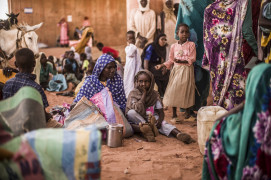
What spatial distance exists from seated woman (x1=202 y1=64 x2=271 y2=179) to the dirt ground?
1.00 m

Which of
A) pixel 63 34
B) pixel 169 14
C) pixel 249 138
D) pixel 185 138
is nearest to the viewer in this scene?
pixel 249 138

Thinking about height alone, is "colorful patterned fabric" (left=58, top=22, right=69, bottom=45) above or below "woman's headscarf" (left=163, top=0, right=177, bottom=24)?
below

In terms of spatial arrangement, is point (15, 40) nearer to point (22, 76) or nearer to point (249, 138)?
point (22, 76)

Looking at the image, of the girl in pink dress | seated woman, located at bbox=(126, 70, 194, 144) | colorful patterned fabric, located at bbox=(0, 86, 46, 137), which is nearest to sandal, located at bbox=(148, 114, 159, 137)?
seated woman, located at bbox=(126, 70, 194, 144)

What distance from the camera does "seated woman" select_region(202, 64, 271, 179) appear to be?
2.39 metres

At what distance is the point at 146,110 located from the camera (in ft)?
16.8

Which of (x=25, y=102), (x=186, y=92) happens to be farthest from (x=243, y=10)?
(x=25, y=102)

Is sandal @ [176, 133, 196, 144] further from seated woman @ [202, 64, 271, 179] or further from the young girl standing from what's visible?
seated woman @ [202, 64, 271, 179]

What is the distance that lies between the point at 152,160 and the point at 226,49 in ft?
6.47

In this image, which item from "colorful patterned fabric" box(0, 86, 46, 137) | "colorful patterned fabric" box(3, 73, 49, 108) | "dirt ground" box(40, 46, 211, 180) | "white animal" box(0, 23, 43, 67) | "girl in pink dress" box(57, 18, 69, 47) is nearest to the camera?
"colorful patterned fabric" box(0, 86, 46, 137)

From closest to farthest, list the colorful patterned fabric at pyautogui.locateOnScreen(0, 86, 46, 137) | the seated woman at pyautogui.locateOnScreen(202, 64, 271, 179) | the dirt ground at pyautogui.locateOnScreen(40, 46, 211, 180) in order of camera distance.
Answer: the seated woman at pyautogui.locateOnScreen(202, 64, 271, 179) < the colorful patterned fabric at pyautogui.locateOnScreen(0, 86, 46, 137) < the dirt ground at pyautogui.locateOnScreen(40, 46, 211, 180)

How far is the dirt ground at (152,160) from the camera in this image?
11.8ft

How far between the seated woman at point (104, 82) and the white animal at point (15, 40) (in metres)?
2.82

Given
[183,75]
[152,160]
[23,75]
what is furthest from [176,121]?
[23,75]
